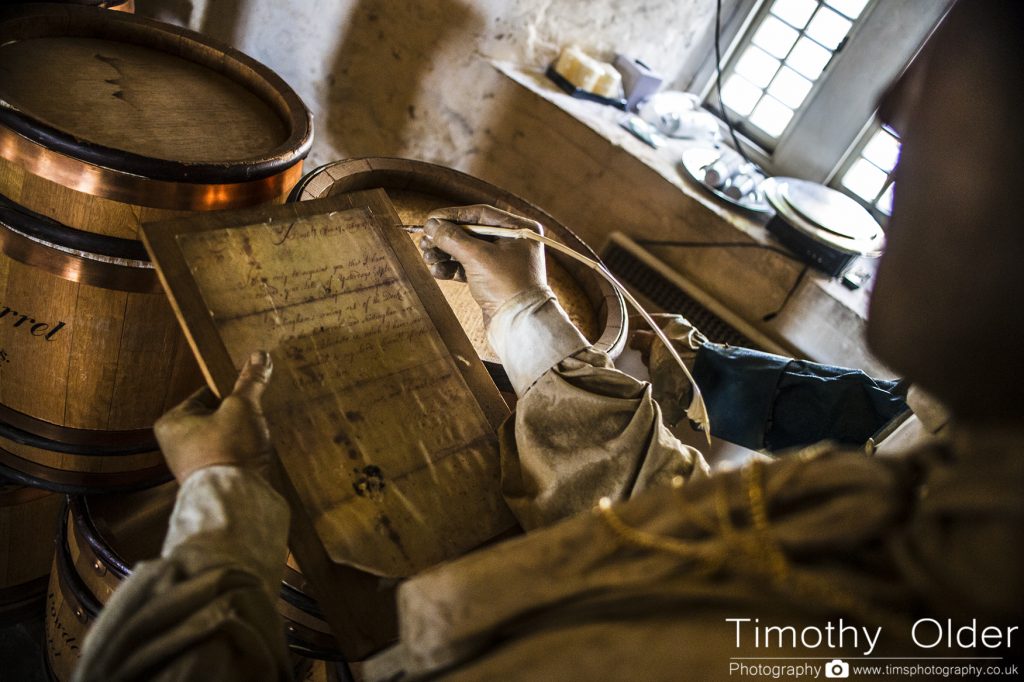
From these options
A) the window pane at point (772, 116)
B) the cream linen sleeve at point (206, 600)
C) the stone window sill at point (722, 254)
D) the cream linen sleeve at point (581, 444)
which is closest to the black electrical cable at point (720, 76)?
the window pane at point (772, 116)

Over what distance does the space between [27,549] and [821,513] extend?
8.04 ft

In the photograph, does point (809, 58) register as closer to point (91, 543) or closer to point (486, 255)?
point (486, 255)

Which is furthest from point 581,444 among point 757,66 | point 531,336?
point 757,66

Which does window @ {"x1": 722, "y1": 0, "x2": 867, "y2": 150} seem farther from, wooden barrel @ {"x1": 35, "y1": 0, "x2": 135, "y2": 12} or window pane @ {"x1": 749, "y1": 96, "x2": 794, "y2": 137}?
wooden barrel @ {"x1": 35, "y1": 0, "x2": 135, "y2": 12}

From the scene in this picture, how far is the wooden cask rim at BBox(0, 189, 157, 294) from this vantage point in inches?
56.9

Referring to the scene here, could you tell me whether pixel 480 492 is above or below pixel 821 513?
below

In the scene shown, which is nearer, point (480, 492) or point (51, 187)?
point (480, 492)

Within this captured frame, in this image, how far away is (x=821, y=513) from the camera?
2.19 feet

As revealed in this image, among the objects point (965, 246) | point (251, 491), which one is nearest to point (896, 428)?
point (965, 246)

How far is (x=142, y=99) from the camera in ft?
5.51

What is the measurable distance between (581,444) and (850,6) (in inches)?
132

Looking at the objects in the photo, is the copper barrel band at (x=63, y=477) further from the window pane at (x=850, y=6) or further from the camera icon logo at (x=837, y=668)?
the window pane at (x=850, y=6)

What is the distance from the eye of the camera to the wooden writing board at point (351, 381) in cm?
107

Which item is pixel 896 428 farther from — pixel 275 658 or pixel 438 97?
pixel 438 97
